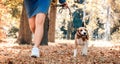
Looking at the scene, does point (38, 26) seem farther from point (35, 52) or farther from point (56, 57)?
point (56, 57)

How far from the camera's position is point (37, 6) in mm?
6570

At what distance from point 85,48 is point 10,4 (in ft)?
37.3

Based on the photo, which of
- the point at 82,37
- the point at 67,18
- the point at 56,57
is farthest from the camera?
the point at 67,18

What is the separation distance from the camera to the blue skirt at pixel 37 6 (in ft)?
21.3

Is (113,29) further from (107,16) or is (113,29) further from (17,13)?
(17,13)

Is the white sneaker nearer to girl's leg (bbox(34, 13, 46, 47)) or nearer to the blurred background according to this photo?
girl's leg (bbox(34, 13, 46, 47))

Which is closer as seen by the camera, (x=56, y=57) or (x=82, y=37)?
(x=56, y=57)

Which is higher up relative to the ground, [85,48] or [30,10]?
[30,10]

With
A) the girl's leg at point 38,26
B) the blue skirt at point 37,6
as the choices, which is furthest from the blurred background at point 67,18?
the girl's leg at point 38,26

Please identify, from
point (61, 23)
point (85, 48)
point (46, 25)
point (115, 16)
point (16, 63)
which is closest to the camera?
point (16, 63)

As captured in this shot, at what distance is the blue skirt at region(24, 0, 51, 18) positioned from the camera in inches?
255

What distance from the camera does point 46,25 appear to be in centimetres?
1449

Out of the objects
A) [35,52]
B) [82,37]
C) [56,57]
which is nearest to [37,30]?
[35,52]

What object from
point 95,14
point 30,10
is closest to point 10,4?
point 30,10
